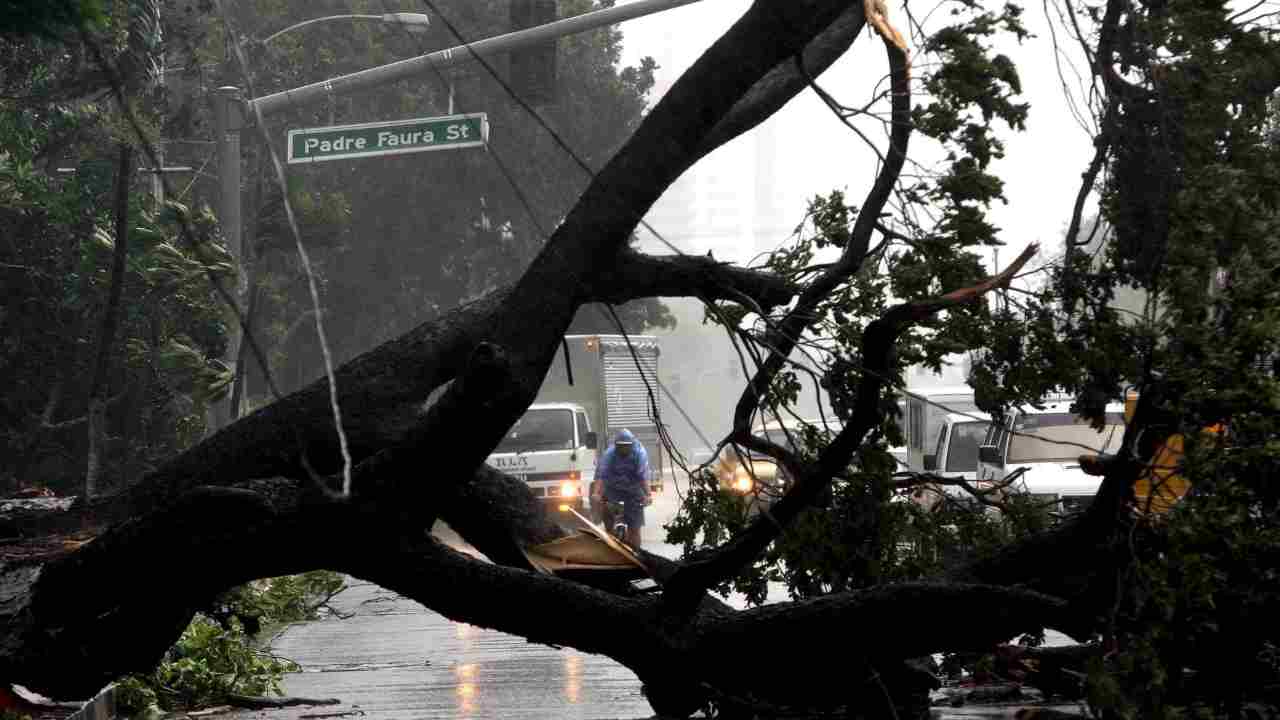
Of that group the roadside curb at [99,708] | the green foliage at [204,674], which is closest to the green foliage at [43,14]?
the roadside curb at [99,708]

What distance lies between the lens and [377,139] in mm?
17891

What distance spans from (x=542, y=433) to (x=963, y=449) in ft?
23.1

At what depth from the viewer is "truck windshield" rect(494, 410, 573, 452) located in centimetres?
2781

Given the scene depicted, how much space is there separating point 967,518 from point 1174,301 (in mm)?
2036

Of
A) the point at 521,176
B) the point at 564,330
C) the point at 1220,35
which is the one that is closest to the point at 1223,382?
the point at 1220,35

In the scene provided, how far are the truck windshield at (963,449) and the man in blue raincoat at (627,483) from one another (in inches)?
154

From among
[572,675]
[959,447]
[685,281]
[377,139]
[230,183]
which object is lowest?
[572,675]

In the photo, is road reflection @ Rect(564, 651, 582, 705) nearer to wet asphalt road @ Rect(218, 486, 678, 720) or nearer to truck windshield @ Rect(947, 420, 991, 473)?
wet asphalt road @ Rect(218, 486, 678, 720)

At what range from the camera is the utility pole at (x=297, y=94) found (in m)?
16.3

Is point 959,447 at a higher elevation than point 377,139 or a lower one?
lower

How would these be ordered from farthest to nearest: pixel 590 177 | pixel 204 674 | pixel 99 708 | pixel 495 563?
pixel 204 674 < pixel 99 708 < pixel 495 563 < pixel 590 177

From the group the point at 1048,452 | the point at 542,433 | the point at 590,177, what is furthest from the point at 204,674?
the point at 542,433

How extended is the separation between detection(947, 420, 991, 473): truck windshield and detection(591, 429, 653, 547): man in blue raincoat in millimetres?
3915

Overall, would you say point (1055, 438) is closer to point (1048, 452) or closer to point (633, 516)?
point (1048, 452)
